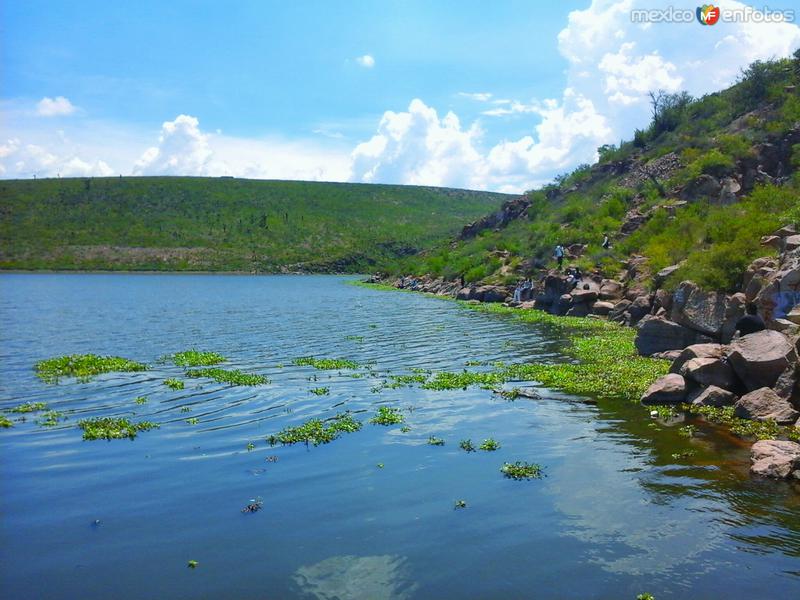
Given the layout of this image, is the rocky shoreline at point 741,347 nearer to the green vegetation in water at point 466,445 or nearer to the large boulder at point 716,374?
the large boulder at point 716,374

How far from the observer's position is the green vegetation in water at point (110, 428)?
49.6 feet

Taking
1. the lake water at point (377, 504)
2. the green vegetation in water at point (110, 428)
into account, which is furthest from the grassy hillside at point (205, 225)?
the lake water at point (377, 504)

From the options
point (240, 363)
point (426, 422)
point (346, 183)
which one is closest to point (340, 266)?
point (346, 183)

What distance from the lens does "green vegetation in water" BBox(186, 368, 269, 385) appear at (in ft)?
69.1

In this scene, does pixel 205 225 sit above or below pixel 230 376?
above

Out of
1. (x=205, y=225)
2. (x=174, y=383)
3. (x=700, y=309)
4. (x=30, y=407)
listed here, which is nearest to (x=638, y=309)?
(x=700, y=309)

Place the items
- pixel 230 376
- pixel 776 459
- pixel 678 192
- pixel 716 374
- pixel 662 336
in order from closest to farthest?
pixel 776 459 < pixel 716 374 < pixel 230 376 < pixel 662 336 < pixel 678 192

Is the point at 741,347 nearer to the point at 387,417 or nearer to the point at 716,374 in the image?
the point at 716,374

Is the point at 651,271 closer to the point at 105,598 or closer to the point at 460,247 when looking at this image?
the point at 105,598

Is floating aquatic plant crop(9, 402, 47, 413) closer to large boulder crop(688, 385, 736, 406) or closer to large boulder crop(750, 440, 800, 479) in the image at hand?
large boulder crop(750, 440, 800, 479)

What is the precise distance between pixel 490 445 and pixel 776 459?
18.3 ft

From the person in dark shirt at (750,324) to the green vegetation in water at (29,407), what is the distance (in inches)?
855

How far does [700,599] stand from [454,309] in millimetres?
40769

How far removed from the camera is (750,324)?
21.0 m
